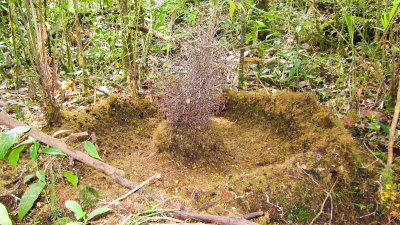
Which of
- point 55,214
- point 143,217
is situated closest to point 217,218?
point 143,217

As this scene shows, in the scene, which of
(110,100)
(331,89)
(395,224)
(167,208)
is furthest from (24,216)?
(331,89)

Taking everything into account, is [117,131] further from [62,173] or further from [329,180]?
[329,180]

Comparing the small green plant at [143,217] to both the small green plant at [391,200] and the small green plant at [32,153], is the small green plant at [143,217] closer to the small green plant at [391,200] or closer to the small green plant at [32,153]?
the small green plant at [32,153]

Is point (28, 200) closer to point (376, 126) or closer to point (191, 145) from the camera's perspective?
point (191, 145)

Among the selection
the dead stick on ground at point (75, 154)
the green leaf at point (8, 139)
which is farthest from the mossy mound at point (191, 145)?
the green leaf at point (8, 139)

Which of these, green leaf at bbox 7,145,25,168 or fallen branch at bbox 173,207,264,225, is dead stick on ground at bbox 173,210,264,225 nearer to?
fallen branch at bbox 173,207,264,225

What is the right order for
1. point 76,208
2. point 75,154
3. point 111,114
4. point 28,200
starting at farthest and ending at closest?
1. point 111,114
2. point 75,154
3. point 28,200
4. point 76,208

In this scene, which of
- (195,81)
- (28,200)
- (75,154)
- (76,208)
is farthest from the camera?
(195,81)
